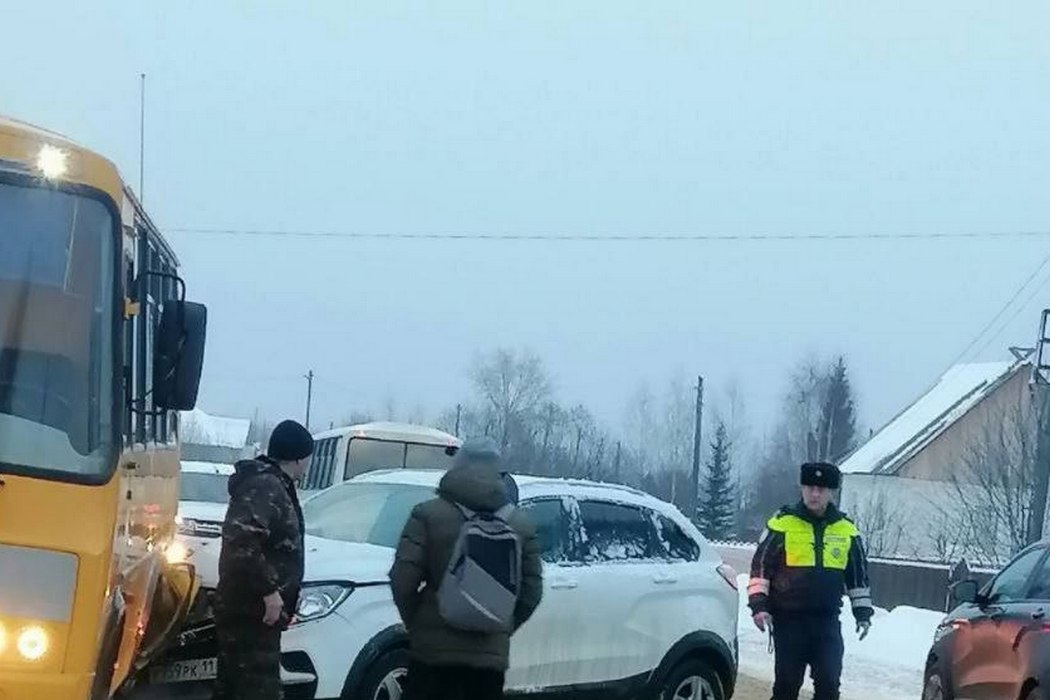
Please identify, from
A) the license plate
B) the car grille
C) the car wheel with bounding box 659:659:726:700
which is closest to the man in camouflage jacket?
the license plate

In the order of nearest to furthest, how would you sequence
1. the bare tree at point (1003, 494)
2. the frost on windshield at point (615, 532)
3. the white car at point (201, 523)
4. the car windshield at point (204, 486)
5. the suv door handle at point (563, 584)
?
1. the suv door handle at point (563, 584)
2. the white car at point (201, 523)
3. the frost on windshield at point (615, 532)
4. the car windshield at point (204, 486)
5. the bare tree at point (1003, 494)

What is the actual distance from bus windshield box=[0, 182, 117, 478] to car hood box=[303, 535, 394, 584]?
3.00 metres

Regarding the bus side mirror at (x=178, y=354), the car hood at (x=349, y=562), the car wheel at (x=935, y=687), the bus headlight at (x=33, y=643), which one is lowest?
the car wheel at (x=935, y=687)

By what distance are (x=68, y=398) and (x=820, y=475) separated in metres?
4.99

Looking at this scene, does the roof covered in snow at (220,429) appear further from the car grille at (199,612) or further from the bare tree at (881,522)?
the car grille at (199,612)

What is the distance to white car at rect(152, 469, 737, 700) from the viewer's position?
29.6 feet

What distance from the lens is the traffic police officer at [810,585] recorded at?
9742 mm

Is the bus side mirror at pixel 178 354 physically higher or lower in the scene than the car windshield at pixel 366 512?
higher

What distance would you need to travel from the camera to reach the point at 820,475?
31.8ft

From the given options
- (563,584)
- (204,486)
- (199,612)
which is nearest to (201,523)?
(199,612)

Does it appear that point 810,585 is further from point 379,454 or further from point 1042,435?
point 1042,435

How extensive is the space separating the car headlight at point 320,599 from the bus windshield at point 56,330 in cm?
293

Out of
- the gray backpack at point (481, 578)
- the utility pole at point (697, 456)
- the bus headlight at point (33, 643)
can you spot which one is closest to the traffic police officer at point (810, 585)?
the gray backpack at point (481, 578)

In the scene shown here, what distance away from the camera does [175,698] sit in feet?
30.0
